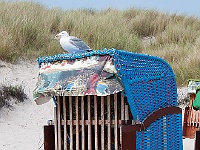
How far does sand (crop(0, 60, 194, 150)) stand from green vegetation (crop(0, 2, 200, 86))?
1.10 feet

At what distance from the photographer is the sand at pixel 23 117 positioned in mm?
5883

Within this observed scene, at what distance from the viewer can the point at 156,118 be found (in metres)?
3.46

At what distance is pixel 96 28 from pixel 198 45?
2566 mm

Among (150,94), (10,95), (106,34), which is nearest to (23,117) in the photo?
(10,95)

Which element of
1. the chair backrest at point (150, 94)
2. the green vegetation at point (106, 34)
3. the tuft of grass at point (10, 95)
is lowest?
the chair backrest at point (150, 94)

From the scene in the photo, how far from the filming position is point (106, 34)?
1072 cm

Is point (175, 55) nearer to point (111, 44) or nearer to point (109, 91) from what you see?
point (111, 44)

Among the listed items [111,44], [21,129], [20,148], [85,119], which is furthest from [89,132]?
[111,44]

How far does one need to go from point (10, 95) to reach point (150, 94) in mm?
4341

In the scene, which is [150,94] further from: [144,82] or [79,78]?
[79,78]

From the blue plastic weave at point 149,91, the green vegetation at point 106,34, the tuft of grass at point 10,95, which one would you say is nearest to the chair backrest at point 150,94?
the blue plastic weave at point 149,91

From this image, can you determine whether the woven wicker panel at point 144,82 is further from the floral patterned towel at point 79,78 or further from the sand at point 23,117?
the sand at point 23,117

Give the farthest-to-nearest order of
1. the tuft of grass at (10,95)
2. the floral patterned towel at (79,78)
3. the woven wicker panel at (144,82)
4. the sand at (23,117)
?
the tuft of grass at (10,95) < the sand at (23,117) < the woven wicker panel at (144,82) < the floral patterned towel at (79,78)

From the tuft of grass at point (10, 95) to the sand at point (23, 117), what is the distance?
0.08 m
